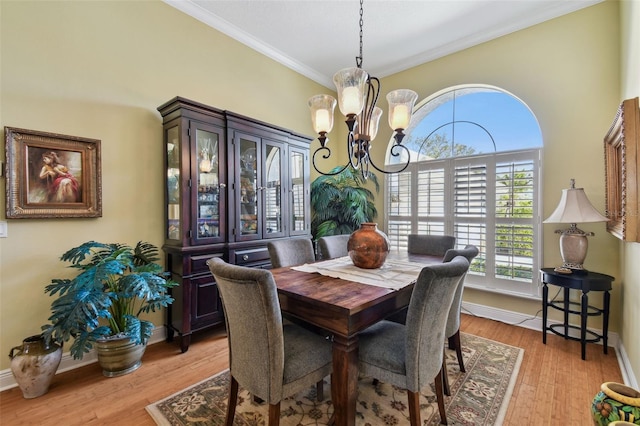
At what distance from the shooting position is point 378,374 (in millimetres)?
1475

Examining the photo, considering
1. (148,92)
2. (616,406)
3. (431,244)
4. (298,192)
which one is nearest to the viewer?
(616,406)

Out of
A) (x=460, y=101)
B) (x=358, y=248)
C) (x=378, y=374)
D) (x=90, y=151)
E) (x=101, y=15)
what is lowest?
(x=378, y=374)

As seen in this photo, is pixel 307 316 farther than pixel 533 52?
No

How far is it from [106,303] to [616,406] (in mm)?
2662

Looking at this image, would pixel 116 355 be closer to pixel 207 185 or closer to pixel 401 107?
pixel 207 185

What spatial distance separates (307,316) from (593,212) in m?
2.61

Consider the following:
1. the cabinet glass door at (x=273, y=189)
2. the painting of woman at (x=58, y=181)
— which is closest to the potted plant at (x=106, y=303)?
the painting of woman at (x=58, y=181)

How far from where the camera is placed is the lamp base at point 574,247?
8.08 feet

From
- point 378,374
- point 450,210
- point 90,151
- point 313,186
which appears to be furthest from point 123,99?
point 450,210

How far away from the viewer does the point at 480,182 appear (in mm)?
3275

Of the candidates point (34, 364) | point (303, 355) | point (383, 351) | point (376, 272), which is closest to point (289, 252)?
point (376, 272)

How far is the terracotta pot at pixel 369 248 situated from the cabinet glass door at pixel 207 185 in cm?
141

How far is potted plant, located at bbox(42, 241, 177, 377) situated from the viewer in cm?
179

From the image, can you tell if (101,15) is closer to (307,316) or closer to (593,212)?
(307,316)
